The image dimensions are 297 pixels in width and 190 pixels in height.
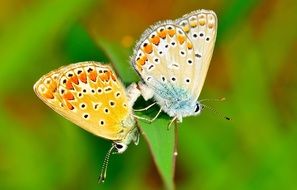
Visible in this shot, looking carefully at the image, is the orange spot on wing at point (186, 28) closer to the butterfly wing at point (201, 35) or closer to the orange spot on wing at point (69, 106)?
the butterfly wing at point (201, 35)

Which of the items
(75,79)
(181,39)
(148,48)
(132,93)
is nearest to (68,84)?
(75,79)

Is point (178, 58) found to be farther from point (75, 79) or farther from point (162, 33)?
point (75, 79)

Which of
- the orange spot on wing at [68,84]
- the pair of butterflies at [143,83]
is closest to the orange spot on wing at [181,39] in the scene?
the pair of butterflies at [143,83]

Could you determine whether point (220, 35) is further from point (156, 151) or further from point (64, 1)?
point (156, 151)

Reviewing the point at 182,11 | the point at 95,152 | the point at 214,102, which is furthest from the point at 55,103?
the point at 182,11

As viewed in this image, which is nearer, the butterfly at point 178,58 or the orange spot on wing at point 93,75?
the orange spot on wing at point 93,75

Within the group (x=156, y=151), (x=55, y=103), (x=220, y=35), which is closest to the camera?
(x=156, y=151)
